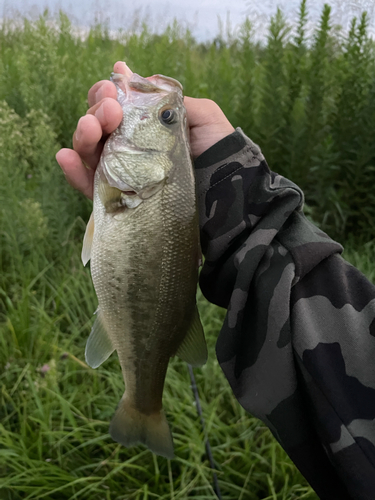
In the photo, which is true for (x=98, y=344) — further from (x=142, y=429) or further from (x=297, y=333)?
(x=297, y=333)

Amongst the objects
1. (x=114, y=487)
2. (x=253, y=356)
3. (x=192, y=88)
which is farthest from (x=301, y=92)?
(x=114, y=487)

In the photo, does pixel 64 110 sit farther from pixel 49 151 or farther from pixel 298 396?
pixel 298 396

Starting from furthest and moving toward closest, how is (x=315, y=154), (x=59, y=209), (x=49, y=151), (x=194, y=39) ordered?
(x=194, y=39), (x=315, y=154), (x=59, y=209), (x=49, y=151)

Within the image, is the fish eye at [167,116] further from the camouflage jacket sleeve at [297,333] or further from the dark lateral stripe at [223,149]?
the camouflage jacket sleeve at [297,333]

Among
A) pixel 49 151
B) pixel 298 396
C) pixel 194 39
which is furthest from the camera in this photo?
pixel 194 39

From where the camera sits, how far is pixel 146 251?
1253 millimetres

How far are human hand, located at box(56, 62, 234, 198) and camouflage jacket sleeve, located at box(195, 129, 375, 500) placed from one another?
281mm

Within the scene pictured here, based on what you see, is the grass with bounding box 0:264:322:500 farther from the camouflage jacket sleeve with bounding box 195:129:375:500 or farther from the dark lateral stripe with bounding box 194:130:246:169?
the dark lateral stripe with bounding box 194:130:246:169

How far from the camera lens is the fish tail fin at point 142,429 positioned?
142 centimetres

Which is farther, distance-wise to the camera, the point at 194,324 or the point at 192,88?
the point at 192,88

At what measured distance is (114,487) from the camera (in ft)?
5.98

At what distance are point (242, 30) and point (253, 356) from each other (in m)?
3.22

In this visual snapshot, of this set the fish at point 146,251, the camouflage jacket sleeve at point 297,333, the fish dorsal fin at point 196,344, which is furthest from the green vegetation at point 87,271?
the camouflage jacket sleeve at point 297,333

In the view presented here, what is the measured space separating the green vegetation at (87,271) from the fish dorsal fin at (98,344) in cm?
69
